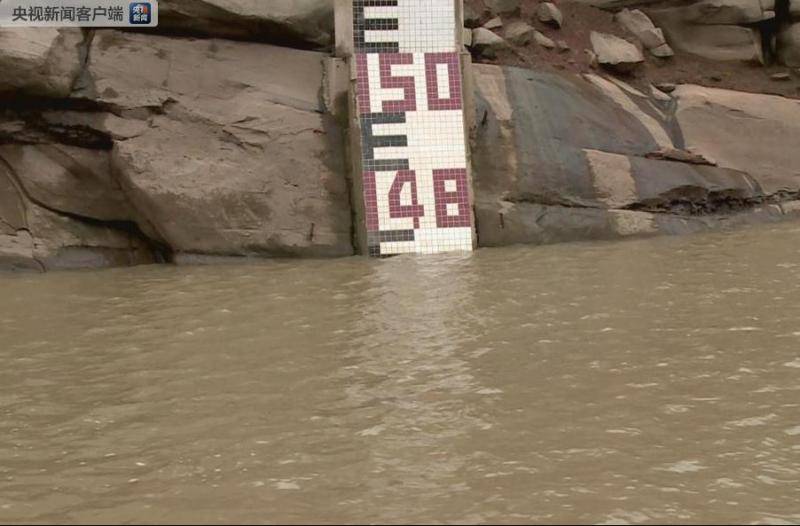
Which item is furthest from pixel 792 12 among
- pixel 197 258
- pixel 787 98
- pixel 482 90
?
pixel 197 258

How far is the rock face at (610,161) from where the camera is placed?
8.72m

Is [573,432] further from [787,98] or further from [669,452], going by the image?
[787,98]

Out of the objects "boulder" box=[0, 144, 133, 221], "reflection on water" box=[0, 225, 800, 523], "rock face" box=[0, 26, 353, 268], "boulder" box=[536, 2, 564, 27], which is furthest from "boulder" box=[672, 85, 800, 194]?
"boulder" box=[0, 144, 133, 221]

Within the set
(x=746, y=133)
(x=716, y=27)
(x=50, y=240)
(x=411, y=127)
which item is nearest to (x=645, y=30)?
(x=716, y=27)

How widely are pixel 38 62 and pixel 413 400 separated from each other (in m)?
5.84

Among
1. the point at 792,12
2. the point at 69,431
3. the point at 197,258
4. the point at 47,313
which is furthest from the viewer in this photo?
the point at 792,12

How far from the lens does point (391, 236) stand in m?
8.43

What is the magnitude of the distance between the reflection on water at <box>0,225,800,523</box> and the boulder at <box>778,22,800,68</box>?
5746 millimetres

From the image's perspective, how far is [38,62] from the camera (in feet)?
26.5

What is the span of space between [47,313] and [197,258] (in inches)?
86.4

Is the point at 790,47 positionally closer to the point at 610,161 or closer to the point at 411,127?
the point at 610,161

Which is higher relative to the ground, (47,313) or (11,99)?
(11,99)

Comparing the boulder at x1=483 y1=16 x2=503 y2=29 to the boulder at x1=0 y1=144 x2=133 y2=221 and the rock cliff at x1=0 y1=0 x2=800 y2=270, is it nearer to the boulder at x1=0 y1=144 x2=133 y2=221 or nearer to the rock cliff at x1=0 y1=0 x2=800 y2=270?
the rock cliff at x1=0 y1=0 x2=800 y2=270

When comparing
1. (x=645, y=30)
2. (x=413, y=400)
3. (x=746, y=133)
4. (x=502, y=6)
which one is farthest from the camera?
(x=645, y=30)
